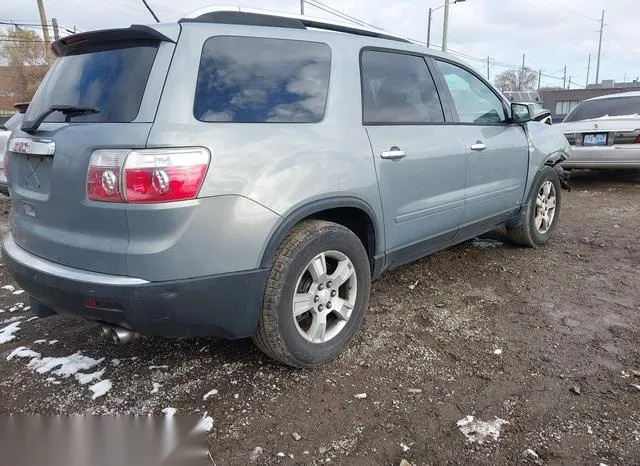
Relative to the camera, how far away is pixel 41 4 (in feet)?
76.6

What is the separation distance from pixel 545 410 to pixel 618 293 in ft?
6.55

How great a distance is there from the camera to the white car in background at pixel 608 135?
8094 millimetres

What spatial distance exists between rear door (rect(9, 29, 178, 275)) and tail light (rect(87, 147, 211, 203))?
48mm

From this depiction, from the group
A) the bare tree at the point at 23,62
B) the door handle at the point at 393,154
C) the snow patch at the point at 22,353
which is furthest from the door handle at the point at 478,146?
the bare tree at the point at 23,62

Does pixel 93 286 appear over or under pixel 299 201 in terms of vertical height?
under

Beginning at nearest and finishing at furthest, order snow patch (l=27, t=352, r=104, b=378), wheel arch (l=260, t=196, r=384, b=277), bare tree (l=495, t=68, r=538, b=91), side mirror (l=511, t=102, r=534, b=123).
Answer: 1. wheel arch (l=260, t=196, r=384, b=277)
2. snow patch (l=27, t=352, r=104, b=378)
3. side mirror (l=511, t=102, r=534, b=123)
4. bare tree (l=495, t=68, r=538, b=91)

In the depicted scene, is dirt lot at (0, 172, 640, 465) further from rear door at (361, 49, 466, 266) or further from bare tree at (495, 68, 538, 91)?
bare tree at (495, 68, 538, 91)

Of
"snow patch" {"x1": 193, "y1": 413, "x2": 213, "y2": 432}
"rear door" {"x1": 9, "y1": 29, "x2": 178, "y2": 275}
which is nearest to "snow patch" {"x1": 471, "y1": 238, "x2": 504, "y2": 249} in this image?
"snow patch" {"x1": 193, "y1": 413, "x2": 213, "y2": 432}

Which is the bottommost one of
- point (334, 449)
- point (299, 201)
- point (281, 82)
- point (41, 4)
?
point (334, 449)

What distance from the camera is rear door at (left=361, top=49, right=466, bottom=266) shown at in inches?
122

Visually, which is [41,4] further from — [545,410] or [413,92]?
[545,410]

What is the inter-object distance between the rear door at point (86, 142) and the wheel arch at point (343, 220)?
70 cm

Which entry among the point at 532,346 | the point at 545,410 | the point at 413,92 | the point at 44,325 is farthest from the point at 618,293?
the point at 44,325

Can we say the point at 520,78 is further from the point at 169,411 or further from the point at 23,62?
the point at 169,411
